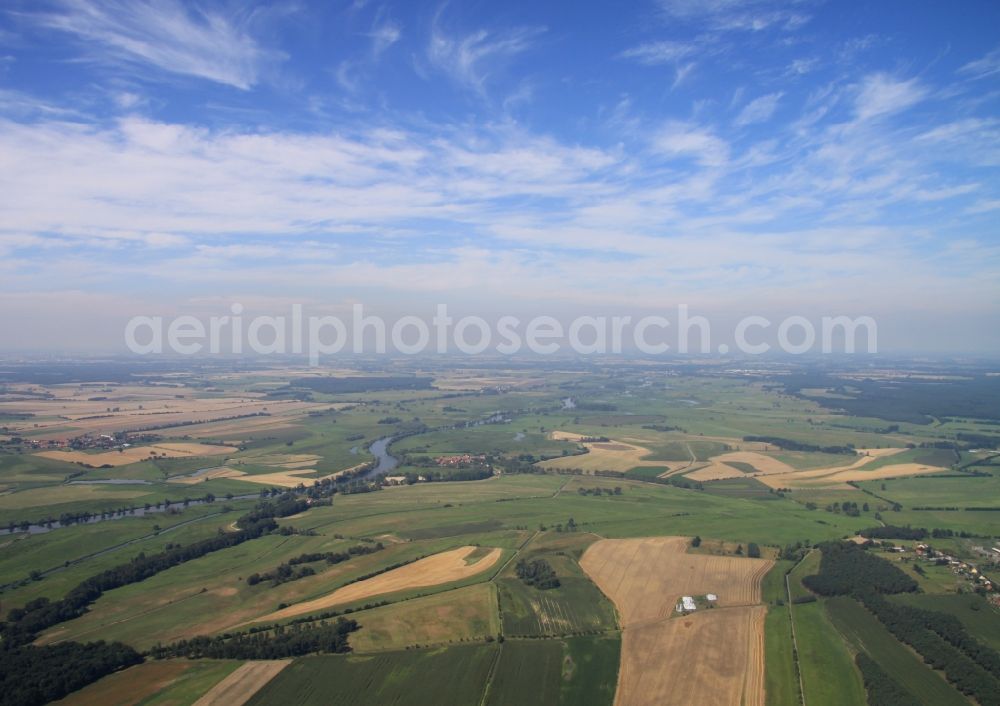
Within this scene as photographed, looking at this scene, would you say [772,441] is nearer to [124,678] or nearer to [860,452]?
[860,452]

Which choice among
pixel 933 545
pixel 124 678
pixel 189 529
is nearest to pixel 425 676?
pixel 124 678

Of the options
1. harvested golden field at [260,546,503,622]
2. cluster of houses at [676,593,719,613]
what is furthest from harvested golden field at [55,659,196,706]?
cluster of houses at [676,593,719,613]

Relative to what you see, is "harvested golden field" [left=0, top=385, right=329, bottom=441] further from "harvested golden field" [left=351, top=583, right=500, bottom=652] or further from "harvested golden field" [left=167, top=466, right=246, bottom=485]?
"harvested golden field" [left=351, top=583, right=500, bottom=652]

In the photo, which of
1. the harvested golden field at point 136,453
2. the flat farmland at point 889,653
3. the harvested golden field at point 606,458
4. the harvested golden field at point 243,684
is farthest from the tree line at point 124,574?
the flat farmland at point 889,653

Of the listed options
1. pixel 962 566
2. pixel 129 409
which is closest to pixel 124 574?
pixel 962 566

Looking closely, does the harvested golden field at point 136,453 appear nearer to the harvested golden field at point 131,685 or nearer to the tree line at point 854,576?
the harvested golden field at point 131,685

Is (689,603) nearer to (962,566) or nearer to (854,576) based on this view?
(854,576)

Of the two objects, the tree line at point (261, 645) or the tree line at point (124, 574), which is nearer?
the tree line at point (261, 645)
